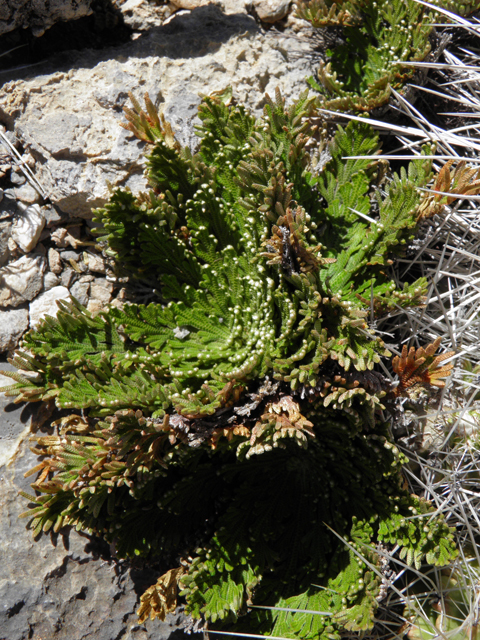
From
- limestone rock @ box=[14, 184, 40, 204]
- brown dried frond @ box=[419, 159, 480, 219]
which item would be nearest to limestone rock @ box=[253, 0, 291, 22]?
brown dried frond @ box=[419, 159, 480, 219]

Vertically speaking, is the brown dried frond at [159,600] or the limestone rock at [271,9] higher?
the limestone rock at [271,9]

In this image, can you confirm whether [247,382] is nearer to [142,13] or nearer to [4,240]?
[4,240]

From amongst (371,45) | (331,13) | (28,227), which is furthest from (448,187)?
(28,227)

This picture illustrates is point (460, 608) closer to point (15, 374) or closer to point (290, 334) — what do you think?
point (290, 334)

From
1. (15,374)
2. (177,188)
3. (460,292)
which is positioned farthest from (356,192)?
(15,374)

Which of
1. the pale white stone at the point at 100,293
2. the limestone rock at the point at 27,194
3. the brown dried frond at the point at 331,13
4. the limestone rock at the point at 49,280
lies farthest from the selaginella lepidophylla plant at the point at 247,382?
the brown dried frond at the point at 331,13

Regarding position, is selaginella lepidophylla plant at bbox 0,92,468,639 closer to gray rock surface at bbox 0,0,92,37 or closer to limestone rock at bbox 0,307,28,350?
limestone rock at bbox 0,307,28,350

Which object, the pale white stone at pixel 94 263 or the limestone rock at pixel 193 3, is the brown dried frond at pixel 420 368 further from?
the limestone rock at pixel 193 3
